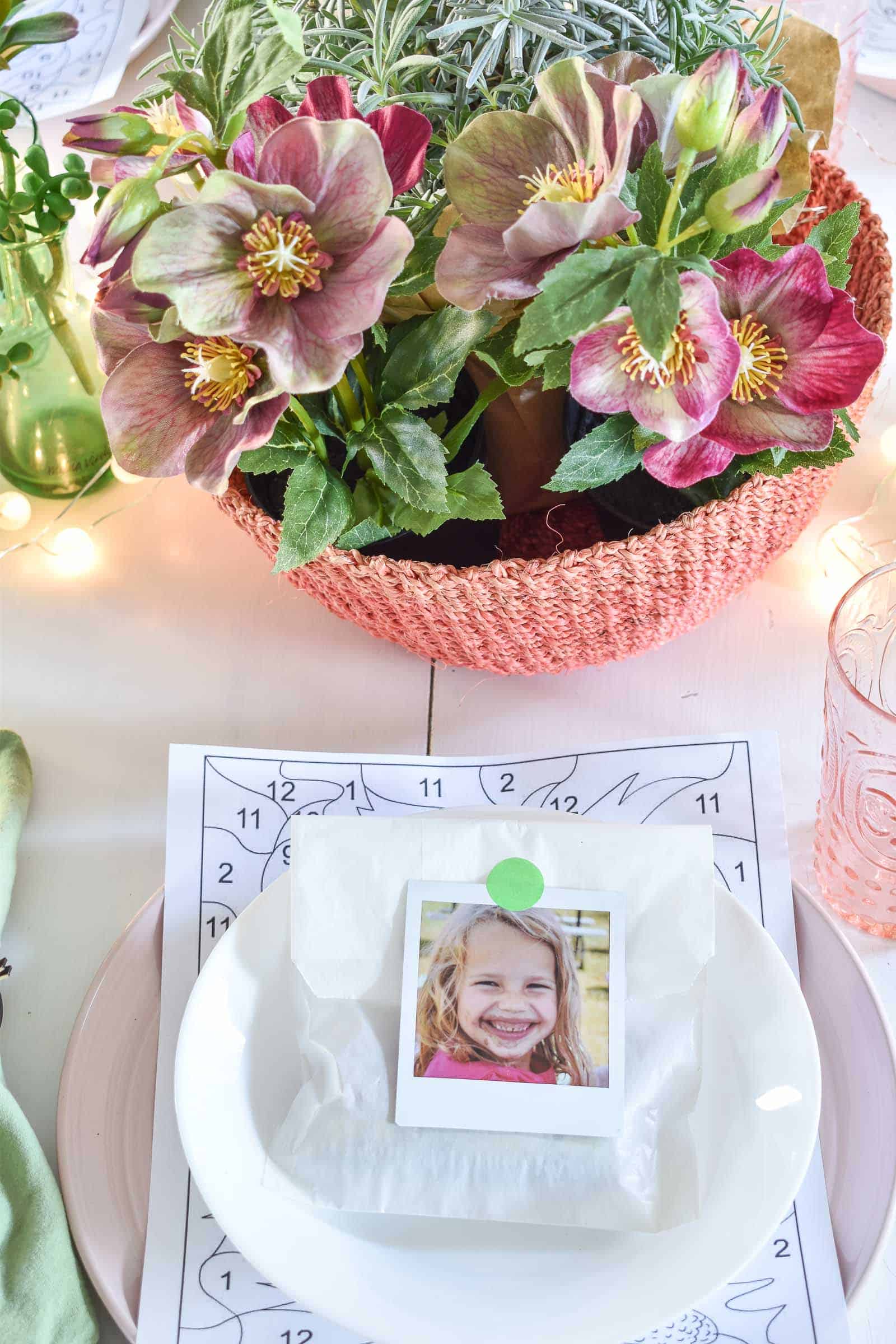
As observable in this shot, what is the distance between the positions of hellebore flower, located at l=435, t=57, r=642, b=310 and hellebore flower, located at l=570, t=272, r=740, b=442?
0.03 meters

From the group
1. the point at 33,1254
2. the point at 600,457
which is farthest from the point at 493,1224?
the point at 600,457

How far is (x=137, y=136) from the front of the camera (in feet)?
1.14

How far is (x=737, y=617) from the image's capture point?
594 millimetres

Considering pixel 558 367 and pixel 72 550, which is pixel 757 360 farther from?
pixel 72 550

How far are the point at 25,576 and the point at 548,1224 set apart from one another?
42 cm

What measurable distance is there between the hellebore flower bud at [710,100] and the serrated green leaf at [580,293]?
0.04 meters

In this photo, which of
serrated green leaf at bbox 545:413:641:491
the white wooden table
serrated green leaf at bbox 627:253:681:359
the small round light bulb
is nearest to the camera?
serrated green leaf at bbox 627:253:681:359

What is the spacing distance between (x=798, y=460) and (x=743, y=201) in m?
0.14

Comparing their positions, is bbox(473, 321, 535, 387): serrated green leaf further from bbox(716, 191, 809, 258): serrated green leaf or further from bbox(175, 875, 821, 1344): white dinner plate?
bbox(175, 875, 821, 1344): white dinner plate

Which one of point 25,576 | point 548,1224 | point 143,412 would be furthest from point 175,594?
point 548,1224

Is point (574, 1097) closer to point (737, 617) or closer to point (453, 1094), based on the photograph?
point (453, 1094)

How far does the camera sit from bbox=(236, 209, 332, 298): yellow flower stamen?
A: 1.09 ft

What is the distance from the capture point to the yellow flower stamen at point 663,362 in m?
0.34

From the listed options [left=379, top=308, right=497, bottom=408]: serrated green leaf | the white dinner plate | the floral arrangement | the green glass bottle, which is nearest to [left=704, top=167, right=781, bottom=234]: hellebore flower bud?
the floral arrangement
